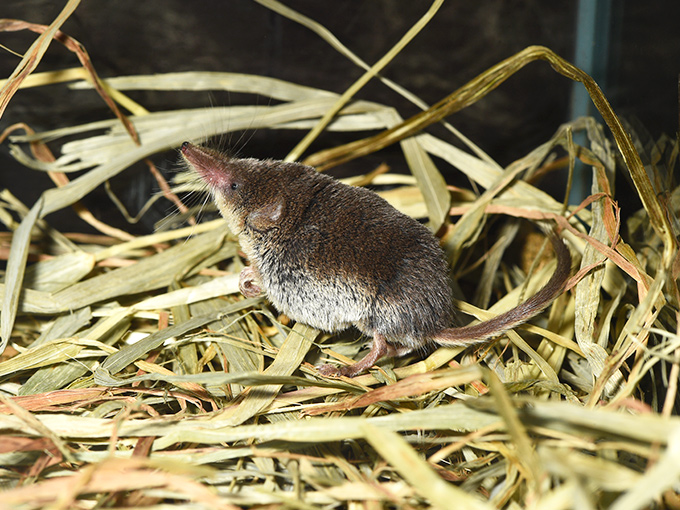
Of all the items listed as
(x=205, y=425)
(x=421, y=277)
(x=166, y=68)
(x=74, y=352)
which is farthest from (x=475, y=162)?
(x=74, y=352)

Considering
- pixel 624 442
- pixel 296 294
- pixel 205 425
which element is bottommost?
pixel 205 425

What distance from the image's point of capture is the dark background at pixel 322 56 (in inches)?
94.8

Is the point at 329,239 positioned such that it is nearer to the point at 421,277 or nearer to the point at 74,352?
the point at 421,277

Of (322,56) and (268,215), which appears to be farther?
(322,56)

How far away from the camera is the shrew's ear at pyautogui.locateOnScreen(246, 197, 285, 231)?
6.28 ft

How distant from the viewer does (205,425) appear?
5.12 feet

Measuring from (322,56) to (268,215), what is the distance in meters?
1.12

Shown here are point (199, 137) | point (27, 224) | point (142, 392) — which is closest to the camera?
point (142, 392)

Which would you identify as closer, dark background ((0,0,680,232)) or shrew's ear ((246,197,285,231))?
shrew's ear ((246,197,285,231))

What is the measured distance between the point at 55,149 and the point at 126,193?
384 mm

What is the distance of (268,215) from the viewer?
75.7 inches

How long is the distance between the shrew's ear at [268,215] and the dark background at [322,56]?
0.86 meters

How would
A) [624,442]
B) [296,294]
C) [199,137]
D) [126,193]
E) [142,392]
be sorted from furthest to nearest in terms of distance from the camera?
[126,193]
[199,137]
[296,294]
[142,392]
[624,442]

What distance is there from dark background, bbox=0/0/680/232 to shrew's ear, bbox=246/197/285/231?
86 centimetres
